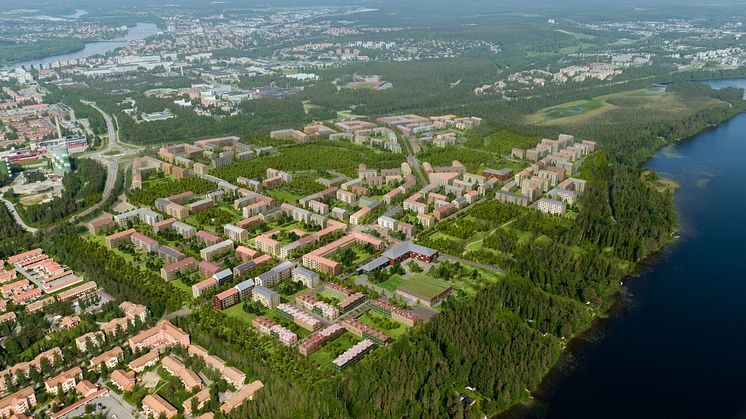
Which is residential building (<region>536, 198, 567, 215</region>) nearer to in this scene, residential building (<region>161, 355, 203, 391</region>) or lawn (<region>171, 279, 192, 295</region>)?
lawn (<region>171, 279, 192, 295</region>)

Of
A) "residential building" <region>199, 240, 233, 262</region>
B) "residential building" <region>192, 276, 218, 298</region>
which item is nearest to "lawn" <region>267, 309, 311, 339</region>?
"residential building" <region>192, 276, 218, 298</region>

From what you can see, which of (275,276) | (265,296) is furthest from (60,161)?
(265,296)

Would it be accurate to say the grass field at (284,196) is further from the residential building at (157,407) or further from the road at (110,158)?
the residential building at (157,407)

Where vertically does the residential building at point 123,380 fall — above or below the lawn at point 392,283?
above

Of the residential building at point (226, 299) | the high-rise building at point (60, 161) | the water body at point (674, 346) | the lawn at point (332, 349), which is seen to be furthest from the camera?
the high-rise building at point (60, 161)

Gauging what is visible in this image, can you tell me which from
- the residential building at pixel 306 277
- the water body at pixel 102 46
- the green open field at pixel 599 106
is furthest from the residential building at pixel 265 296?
the water body at pixel 102 46

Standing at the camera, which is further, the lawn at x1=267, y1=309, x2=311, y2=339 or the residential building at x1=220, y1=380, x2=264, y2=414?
the lawn at x1=267, y1=309, x2=311, y2=339

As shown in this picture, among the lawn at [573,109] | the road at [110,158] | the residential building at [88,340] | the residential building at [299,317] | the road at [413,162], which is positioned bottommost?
the lawn at [573,109]

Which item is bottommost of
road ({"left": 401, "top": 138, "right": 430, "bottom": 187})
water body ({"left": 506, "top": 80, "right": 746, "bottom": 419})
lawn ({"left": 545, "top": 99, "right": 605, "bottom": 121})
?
lawn ({"left": 545, "top": 99, "right": 605, "bottom": 121})
